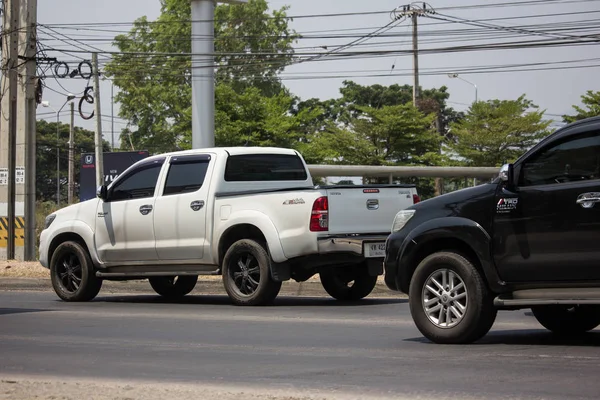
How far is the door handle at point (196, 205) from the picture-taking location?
14247 mm

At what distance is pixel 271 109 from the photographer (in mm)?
59812

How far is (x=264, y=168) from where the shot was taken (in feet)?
49.7

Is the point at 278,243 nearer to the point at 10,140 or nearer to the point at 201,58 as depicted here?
the point at 10,140

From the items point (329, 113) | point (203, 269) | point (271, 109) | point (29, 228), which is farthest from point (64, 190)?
point (203, 269)

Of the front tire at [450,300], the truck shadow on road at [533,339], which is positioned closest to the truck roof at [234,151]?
the truck shadow on road at [533,339]

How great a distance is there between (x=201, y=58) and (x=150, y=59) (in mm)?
31780

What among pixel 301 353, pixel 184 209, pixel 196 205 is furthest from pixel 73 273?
pixel 301 353

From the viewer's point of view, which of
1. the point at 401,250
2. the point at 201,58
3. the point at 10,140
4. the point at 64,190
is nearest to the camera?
the point at 401,250

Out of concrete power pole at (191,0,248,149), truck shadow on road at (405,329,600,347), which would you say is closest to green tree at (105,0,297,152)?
concrete power pole at (191,0,248,149)

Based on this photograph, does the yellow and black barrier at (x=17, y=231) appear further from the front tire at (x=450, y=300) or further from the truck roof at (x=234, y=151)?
the front tire at (x=450, y=300)

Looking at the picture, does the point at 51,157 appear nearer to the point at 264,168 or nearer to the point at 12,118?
the point at 12,118

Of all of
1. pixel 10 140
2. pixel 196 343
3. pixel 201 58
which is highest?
pixel 201 58

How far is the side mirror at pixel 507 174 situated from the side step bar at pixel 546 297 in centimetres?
93

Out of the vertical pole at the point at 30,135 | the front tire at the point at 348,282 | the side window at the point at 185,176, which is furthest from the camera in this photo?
the vertical pole at the point at 30,135
